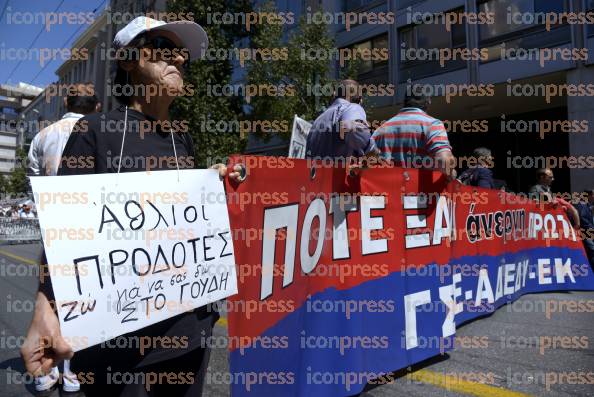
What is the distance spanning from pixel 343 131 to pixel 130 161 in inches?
91.2

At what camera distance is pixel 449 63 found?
15477 mm

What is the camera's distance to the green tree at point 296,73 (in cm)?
1301

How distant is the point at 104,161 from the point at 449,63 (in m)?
16.2

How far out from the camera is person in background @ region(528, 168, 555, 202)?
6328 mm

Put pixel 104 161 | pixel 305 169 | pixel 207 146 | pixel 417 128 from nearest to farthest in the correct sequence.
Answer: pixel 104 161 < pixel 305 169 < pixel 417 128 < pixel 207 146

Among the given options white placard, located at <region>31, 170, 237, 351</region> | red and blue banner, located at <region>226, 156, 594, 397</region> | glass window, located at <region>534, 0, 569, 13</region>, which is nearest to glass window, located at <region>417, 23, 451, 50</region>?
glass window, located at <region>534, 0, 569, 13</region>

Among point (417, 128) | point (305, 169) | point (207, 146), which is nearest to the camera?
point (305, 169)

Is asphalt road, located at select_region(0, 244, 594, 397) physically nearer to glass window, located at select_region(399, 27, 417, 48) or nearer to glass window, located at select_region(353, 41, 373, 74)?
glass window, located at select_region(399, 27, 417, 48)

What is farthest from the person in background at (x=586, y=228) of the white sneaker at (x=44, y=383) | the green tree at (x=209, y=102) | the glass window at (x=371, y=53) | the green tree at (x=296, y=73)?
the glass window at (x=371, y=53)

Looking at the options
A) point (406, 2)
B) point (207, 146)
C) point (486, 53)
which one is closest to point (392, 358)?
point (207, 146)

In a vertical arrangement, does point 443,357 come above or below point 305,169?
below

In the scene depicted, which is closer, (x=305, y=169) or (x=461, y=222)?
(x=305, y=169)

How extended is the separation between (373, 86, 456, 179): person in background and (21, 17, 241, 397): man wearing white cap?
2.39 m

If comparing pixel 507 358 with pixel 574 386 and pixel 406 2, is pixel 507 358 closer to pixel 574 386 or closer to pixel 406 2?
pixel 574 386
